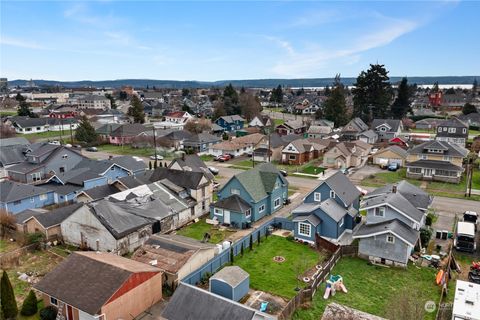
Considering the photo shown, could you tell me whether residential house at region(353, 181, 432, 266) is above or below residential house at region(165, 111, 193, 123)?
below

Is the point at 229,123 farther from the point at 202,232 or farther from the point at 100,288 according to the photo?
the point at 100,288

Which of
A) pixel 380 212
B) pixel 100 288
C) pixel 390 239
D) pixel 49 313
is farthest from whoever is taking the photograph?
pixel 380 212

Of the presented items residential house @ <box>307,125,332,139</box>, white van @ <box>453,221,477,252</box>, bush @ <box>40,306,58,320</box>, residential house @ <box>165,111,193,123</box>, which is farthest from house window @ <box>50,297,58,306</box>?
residential house @ <box>165,111,193,123</box>

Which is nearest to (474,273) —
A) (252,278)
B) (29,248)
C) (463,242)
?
(463,242)

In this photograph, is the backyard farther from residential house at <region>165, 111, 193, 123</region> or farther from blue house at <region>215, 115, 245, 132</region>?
residential house at <region>165, 111, 193, 123</region>

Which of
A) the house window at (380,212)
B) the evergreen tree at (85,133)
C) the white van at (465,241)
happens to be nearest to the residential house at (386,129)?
the white van at (465,241)

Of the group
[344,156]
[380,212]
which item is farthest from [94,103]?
[380,212]
